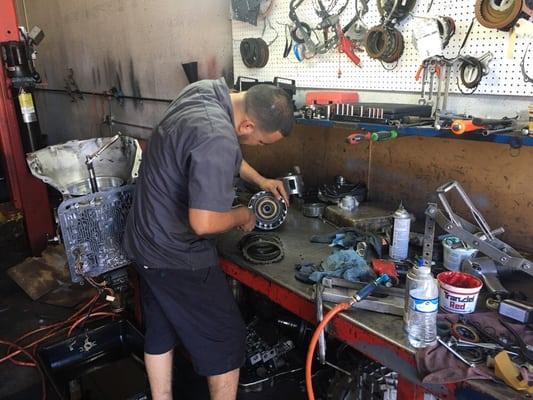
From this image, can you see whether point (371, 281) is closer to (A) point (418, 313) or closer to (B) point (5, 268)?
(A) point (418, 313)

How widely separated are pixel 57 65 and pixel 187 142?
402cm

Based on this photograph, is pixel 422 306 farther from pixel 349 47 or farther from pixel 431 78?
pixel 349 47

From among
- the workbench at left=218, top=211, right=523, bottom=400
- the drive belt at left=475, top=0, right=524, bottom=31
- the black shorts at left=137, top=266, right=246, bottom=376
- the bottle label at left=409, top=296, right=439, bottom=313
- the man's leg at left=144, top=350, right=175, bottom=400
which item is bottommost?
the man's leg at left=144, top=350, right=175, bottom=400

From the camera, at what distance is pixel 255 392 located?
5.00ft

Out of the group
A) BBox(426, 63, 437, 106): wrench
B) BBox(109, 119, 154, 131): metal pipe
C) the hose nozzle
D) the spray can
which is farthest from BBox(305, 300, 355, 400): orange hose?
BBox(109, 119, 154, 131): metal pipe

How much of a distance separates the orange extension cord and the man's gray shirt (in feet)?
3.37

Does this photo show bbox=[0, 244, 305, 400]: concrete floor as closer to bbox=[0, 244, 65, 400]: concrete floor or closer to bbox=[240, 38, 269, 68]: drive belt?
bbox=[0, 244, 65, 400]: concrete floor

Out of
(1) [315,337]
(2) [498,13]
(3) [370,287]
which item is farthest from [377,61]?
(1) [315,337]

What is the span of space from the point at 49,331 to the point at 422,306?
77.2 inches

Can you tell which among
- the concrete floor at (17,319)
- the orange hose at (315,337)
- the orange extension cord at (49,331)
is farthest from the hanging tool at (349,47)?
the concrete floor at (17,319)

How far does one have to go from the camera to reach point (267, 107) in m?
1.24

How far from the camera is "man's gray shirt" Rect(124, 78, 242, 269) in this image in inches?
42.8

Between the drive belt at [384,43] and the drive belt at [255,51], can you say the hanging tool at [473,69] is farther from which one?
the drive belt at [255,51]

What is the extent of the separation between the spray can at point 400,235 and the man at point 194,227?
42 centimetres
